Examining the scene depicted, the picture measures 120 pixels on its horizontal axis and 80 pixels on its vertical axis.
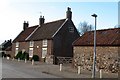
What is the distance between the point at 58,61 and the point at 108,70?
17.4m

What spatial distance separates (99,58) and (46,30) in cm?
2447

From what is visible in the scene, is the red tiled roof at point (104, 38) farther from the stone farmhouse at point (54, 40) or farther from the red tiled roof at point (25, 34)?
the red tiled roof at point (25, 34)

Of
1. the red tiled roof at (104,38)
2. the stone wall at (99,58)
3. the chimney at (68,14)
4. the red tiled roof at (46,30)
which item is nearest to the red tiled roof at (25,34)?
the red tiled roof at (46,30)

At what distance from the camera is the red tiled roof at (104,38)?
104ft

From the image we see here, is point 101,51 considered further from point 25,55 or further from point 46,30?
point 25,55

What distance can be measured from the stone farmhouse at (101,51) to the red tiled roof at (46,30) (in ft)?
45.6

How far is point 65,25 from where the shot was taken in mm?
51656

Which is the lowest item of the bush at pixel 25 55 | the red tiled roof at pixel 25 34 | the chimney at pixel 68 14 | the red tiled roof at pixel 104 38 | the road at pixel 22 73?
the road at pixel 22 73

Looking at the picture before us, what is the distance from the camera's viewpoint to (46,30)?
55594mm

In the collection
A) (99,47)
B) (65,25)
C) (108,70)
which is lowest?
(108,70)

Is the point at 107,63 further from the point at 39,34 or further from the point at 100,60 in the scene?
the point at 39,34

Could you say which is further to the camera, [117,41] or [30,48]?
[30,48]

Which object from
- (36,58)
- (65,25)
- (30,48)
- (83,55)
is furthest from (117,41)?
(30,48)

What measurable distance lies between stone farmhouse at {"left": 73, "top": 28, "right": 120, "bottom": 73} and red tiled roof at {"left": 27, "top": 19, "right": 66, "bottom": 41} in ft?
45.6
